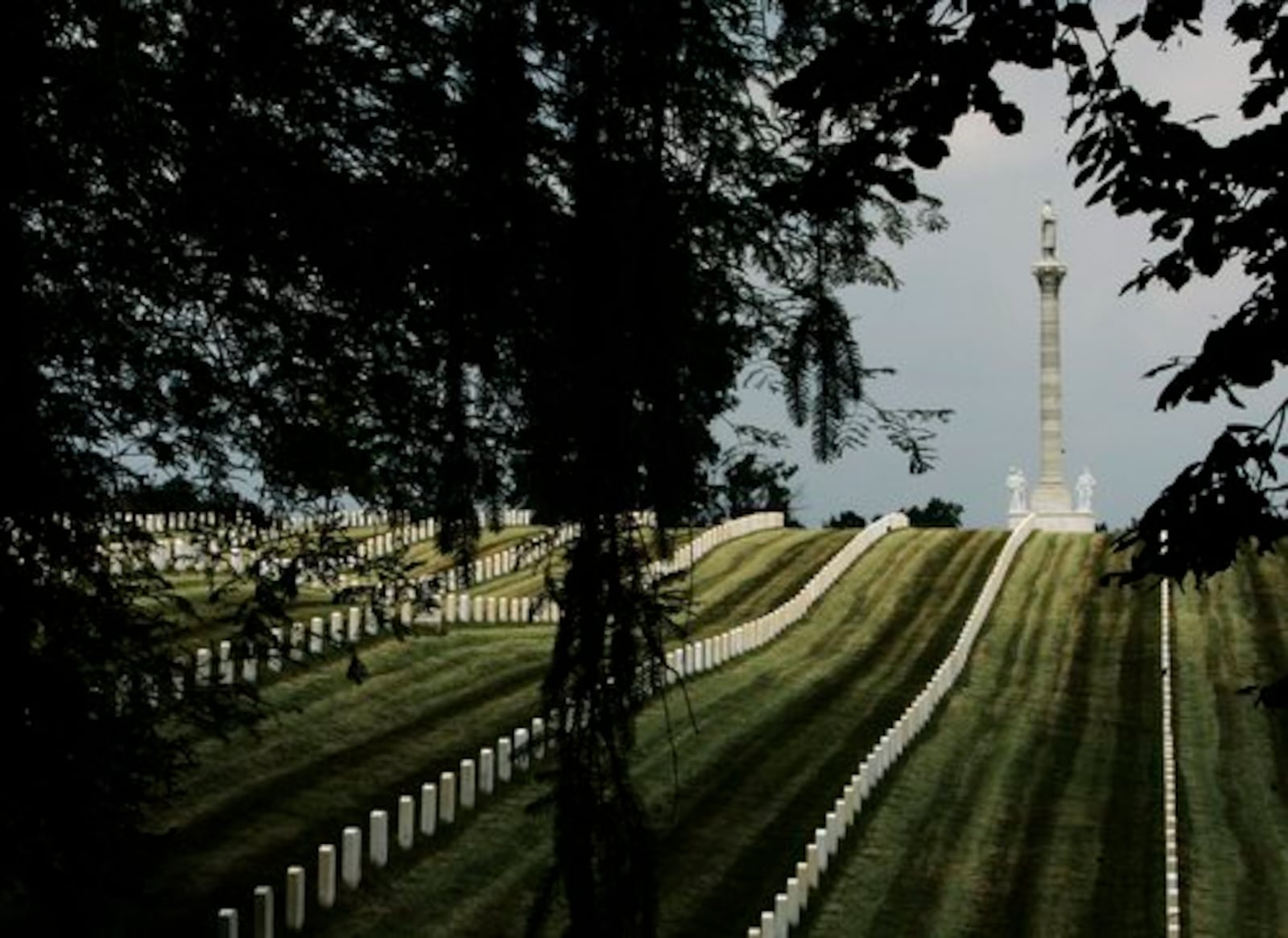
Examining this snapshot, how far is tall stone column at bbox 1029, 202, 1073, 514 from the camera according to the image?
7981cm

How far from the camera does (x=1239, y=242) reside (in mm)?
10844

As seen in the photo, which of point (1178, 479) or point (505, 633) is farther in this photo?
point (505, 633)

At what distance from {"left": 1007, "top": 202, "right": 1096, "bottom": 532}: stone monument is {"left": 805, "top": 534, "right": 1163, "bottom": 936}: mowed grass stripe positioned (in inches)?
1201

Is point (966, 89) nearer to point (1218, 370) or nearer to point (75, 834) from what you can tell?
point (1218, 370)

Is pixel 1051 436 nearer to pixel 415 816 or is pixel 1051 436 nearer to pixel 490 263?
pixel 415 816

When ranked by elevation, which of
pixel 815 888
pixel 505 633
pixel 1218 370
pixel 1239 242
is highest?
pixel 1239 242

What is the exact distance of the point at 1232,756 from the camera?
112 ft

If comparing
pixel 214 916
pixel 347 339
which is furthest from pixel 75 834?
pixel 214 916

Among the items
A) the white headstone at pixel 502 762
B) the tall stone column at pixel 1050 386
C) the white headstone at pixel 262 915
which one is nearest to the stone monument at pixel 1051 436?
the tall stone column at pixel 1050 386

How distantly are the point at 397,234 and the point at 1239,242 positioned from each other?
4666 mm

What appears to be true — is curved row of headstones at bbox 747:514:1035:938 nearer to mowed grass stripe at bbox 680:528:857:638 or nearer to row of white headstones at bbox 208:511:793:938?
row of white headstones at bbox 208:511:793:938

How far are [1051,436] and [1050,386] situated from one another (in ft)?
7.33

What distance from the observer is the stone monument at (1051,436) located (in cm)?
7856

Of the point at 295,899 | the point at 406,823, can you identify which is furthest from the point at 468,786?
the point at 295,899
